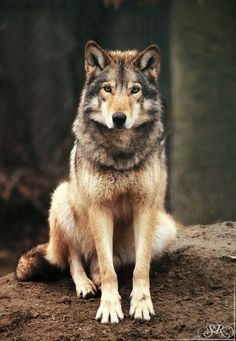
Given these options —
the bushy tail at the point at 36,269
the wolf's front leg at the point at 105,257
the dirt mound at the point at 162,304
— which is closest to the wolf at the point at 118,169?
the wolf's front leg at the point at 105,257

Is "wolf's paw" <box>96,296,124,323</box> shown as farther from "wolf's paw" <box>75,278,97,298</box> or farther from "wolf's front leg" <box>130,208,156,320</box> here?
"wolf's paw" <box>75,278,97,298</box>

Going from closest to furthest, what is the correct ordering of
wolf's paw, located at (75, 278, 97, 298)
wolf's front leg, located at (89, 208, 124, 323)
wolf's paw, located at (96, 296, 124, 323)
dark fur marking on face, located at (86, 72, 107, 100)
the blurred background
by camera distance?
1. wolf's paw, located at (96, 296, 124, 323)
2. wolf's front leg, located at (89, 208, 124, 323)
3. dark fur marking on face, located at (86, 72, 107, 100)
4. wolf's paw, located at (75, 278, 97, 298)
5. the blurred background

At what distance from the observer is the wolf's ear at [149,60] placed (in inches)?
229

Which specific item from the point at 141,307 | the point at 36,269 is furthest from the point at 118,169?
the point at 36,269

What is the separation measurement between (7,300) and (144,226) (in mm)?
1465

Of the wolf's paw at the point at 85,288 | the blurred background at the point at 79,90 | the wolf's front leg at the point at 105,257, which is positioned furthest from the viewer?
the blurred background at the point at 79,90

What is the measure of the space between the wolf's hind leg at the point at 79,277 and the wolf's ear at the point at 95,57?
1740 millimetres

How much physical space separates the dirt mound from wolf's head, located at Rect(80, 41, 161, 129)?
139 centimetres

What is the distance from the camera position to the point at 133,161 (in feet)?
18.7

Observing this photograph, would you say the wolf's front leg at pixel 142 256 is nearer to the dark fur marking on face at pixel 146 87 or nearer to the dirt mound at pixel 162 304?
the dirt mound at pixel 162 304

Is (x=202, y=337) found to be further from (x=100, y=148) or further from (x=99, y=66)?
(x=99, y=66)

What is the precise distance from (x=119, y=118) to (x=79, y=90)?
7148 mm

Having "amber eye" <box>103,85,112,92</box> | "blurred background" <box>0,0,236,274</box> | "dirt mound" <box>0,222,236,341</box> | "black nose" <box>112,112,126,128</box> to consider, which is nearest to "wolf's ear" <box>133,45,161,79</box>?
"amber eye" <box>103,85,112,92</box>

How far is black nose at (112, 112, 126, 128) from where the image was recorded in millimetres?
5449
